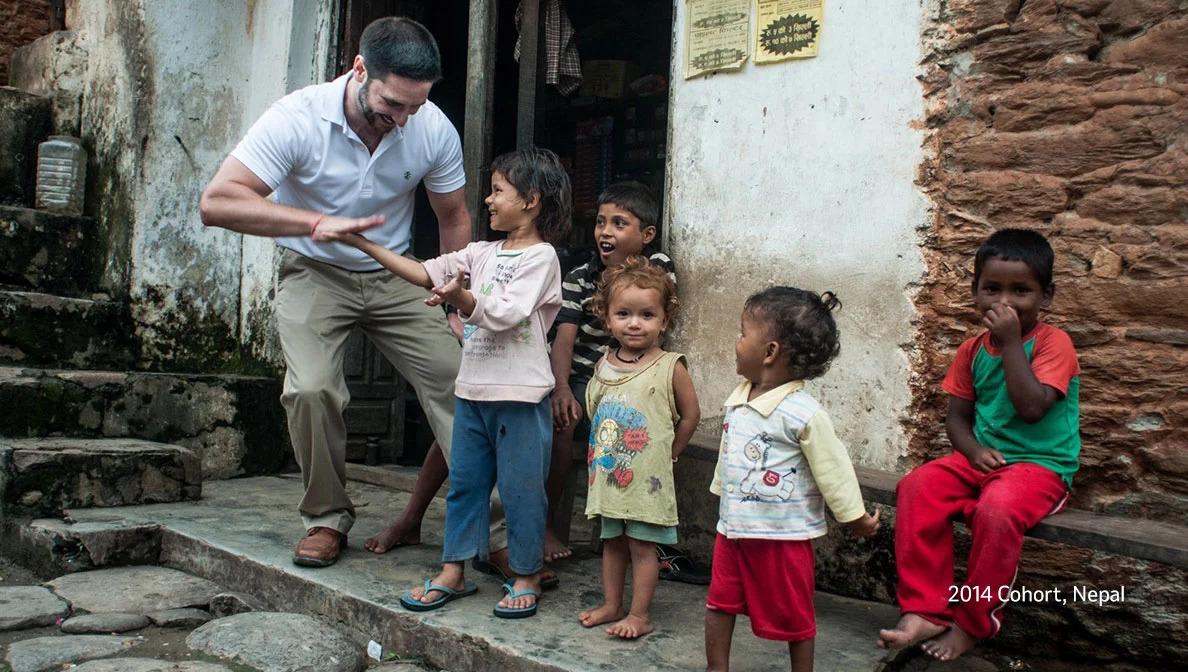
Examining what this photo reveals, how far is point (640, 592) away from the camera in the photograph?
2.82m

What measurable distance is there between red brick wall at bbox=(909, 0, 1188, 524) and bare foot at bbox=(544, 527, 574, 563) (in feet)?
3.99

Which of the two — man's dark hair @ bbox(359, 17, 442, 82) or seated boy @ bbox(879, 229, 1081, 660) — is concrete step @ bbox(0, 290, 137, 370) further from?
seated boy @ bbox(879, 229, 1081, 660)

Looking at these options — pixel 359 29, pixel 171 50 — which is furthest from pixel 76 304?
pixel 359 29

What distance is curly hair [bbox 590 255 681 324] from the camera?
2932mm

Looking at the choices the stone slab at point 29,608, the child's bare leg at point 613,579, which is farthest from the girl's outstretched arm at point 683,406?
the stone slab at point 29,608

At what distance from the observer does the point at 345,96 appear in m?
3.41

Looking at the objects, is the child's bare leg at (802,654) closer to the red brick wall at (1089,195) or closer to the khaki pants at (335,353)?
the red brick wall at (1089,195)

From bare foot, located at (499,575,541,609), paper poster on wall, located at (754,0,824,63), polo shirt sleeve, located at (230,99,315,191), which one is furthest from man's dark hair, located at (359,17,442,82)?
bare foot, located at (499,575,541,609)

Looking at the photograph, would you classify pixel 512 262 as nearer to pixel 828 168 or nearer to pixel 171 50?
pixel 828 168

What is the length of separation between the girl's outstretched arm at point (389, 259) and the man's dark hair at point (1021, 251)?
5.31ft

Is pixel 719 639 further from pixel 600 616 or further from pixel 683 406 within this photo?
pixel 683 406

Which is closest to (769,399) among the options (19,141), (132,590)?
(132,590)

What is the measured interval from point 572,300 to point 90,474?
2185 mm

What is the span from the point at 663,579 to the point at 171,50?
3.99m
